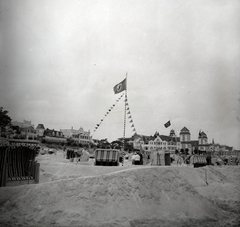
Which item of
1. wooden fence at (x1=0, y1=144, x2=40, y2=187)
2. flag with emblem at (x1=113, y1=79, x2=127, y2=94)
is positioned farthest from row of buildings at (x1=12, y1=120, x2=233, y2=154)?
wooden fence at (x1=0, y1=144, x2=40, y2=187)

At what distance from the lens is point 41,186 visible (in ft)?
34.3

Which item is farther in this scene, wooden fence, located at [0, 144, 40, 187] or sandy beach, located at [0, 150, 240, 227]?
wooden fence, located at [0, 144, 40, 187]

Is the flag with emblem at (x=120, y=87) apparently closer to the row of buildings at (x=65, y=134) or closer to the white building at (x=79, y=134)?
the row of buildings at (x=65, y=134)

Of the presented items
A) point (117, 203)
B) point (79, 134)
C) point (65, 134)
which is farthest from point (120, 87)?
point (65, 134)

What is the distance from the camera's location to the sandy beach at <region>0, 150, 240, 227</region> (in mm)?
8797

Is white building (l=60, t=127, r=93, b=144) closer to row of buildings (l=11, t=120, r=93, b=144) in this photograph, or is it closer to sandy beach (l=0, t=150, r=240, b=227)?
row of buildings (l=11, t=120, r=93, b=144)

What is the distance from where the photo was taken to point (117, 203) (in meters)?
9.72

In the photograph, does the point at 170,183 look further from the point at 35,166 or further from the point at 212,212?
the point at 35,166

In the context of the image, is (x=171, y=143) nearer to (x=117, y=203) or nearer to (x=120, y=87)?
(x=120, y=87)

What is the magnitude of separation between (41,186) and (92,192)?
231cm

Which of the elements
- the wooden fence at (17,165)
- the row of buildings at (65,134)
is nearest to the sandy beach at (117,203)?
the wooden fence at (17,165)

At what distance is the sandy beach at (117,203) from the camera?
28.9ft

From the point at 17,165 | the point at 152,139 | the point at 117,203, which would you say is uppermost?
the point at 152,139

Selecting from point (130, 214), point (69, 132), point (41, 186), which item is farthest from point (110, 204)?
point (69, 132)
